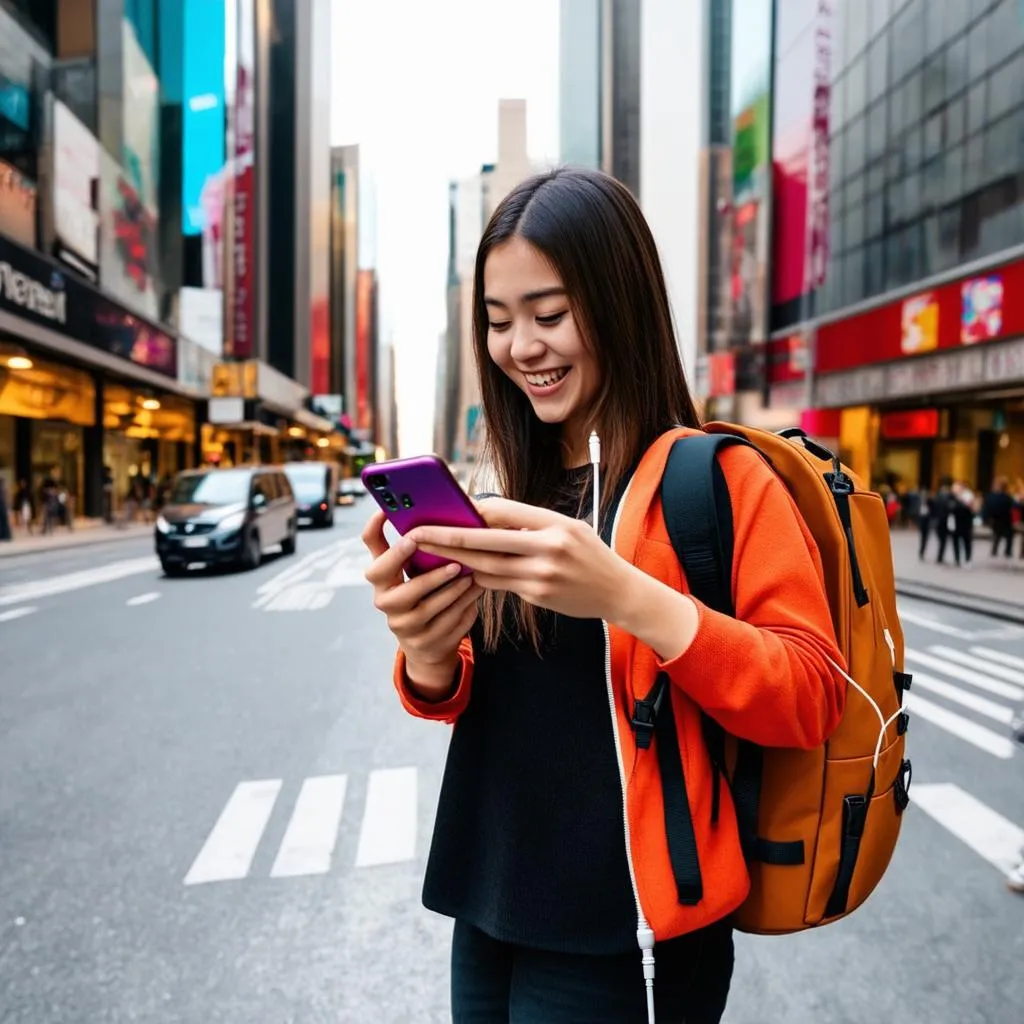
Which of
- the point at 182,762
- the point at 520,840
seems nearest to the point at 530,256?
the point at 520,840

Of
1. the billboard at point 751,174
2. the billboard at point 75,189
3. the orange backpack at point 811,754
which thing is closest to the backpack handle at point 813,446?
the orange backpack at point 811,754

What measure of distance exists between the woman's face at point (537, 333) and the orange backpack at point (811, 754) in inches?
10.0

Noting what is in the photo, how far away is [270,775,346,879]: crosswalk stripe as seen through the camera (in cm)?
Result: 380

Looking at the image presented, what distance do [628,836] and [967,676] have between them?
773 centimetres

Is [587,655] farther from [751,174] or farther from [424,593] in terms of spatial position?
[751,174]

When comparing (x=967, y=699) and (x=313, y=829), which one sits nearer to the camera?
(x=313, y=829)

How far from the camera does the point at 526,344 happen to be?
142 centimetres

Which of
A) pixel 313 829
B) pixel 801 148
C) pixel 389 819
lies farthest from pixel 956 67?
pixel 313 829

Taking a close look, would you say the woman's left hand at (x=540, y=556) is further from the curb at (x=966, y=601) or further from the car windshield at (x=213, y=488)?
the car windshield at (x=213, y=488)

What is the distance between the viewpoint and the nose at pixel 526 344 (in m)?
1.42

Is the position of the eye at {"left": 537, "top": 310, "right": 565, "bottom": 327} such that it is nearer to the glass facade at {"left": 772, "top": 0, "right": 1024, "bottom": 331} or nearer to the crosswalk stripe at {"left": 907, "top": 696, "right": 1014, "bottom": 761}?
the crosswalk stripe at {"left": 907, "top": 696, "right": 1014, "bottom": 761}

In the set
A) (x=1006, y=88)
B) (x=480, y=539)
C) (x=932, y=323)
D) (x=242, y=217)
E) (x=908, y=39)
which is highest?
(x=242, y=217)

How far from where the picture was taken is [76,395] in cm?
2856

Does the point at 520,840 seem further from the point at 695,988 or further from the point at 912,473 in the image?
the point at 912,473
